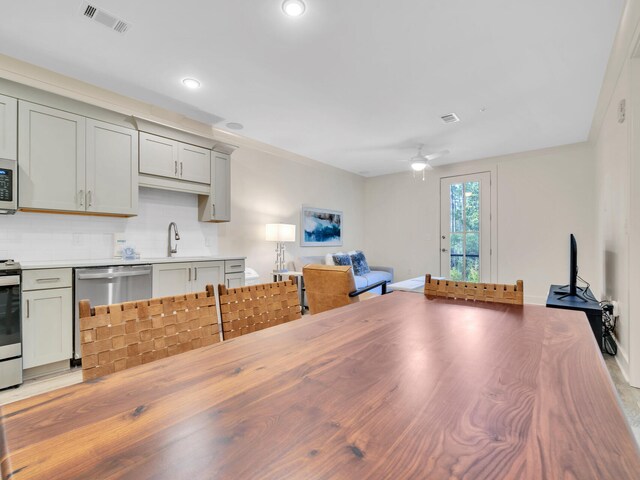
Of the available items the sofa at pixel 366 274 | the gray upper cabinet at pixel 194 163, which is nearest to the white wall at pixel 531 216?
the sofa at pixel 366 274

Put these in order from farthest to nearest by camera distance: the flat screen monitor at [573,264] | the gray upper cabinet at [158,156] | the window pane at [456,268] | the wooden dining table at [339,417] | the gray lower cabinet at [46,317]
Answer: the window pane at [456,268] → the gray upper cabinet at [158,156] → the flat screen monitor at [573,264] → the gray lower cabinet at [46,317] → the wooden dining table at [339,417]

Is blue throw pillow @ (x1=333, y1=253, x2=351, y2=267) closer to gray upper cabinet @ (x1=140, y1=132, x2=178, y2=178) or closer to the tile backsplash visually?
the tile backsplash

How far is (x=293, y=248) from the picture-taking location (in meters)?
5.34

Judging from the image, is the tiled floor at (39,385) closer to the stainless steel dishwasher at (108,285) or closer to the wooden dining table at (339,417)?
the stainless steel dishwasher at (108,285)

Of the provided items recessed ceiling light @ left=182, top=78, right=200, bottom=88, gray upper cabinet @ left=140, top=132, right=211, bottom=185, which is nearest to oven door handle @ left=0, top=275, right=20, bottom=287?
gray upper cabinet @ left=140, top=132, right=211, bottom=185

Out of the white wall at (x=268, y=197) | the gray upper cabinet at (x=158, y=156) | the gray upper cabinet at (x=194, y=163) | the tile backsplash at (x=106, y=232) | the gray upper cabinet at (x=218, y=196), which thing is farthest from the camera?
the white wall at (x=268, y=197)

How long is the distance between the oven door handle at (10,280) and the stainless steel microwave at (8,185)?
Answer: 57cm

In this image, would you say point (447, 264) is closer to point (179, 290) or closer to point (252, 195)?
point (252, 195)

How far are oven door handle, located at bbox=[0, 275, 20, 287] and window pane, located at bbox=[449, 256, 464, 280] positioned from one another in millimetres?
5853

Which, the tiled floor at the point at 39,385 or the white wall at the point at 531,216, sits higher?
the white wall at the point at 531,216

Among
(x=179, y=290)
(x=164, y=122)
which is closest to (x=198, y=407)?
(x=179, y=290)

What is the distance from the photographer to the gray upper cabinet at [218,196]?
3.88 m

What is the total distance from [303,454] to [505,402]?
0.42 m

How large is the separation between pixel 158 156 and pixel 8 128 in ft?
3.73
